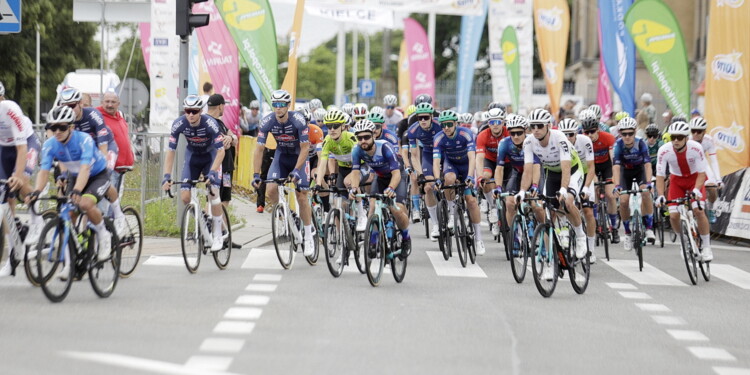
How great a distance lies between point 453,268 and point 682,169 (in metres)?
2.93

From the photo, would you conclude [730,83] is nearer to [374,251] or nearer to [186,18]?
[186,18]

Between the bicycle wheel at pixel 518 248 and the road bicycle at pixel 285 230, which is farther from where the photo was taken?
the road bicycle at pixel 285 230

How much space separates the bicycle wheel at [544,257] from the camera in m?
12.6

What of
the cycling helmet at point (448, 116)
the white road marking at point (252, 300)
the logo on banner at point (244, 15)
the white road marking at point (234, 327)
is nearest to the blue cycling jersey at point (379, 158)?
the cycling helmet at point (448, 116)

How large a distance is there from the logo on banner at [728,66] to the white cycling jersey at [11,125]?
13.3 meters

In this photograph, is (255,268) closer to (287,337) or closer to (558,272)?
(558,272)

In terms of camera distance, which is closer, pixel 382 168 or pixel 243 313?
pixel 243 313

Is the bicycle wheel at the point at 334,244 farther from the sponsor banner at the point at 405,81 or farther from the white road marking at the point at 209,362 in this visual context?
the sponsor banner at the point at 405,81

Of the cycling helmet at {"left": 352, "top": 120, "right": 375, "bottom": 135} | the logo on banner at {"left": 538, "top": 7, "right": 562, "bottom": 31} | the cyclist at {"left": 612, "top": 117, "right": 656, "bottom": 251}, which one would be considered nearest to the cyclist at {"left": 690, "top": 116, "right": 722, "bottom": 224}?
the cyclist at {"left": 612, "top": 117, "right": 656, "bottom": 251}

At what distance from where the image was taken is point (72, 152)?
39.8 ft

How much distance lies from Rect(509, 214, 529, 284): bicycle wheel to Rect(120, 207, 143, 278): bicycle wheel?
3.89 meters

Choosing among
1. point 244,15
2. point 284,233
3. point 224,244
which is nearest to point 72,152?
point 224,244

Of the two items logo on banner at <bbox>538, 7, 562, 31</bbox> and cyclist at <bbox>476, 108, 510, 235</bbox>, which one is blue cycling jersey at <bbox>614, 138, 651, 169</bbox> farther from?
logo on banner at <bbox>538, 7, 562, 31</bbox>

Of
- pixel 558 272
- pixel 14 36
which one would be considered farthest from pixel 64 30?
pixel 558 272
